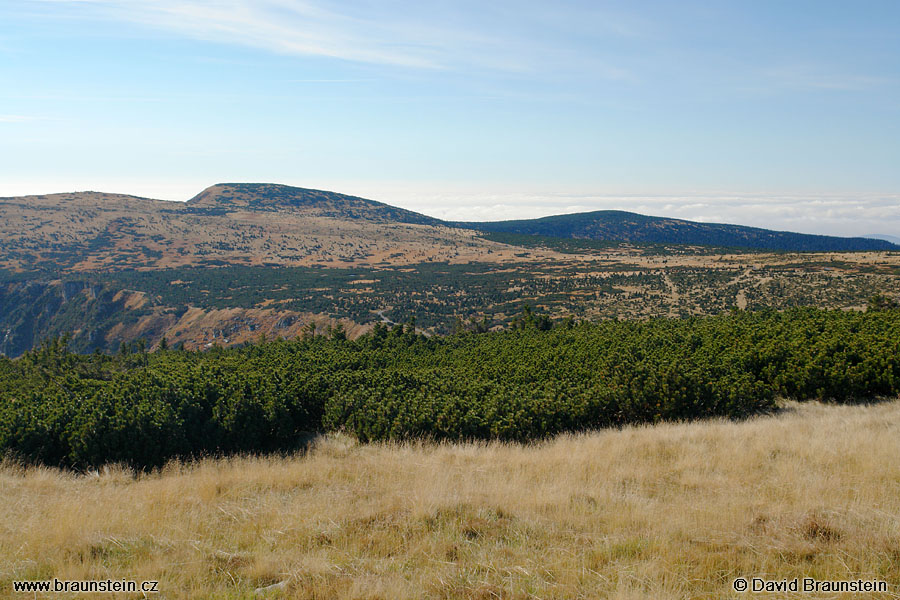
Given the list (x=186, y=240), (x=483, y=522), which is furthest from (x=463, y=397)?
(x=186, y=240)

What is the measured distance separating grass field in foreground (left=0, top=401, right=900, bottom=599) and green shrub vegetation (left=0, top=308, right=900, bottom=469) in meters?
1.17

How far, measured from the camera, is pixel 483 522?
5973mm

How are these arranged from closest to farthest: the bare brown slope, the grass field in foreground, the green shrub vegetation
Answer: the grass field in foreground → the green shrub vegetation → the bare brown slope

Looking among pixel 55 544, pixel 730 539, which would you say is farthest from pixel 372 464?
pixel 730 539

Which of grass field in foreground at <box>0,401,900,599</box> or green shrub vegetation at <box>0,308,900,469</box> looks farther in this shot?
green shrub vegetation at <box>0,308,900,469</box>

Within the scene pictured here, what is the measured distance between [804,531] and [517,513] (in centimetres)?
290

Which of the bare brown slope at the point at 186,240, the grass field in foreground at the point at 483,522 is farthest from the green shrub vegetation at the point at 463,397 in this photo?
the bare brown slope at the point at 186,240

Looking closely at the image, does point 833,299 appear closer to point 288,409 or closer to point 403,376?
point 403,376

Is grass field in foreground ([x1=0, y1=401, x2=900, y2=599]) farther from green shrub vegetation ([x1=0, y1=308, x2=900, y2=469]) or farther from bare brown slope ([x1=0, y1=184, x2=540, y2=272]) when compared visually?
bare brown slope ([x1=0, y1=184, x2=540, y2=272])

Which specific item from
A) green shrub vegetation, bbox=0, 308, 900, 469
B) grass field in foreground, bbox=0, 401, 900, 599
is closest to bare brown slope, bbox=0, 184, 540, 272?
green shrub vegetation, bbox=0, 308, 900, 469

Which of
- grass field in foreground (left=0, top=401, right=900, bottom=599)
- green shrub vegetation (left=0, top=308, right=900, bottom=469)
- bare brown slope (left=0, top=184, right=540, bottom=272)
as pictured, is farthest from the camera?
bare brown slope (left=0, top=184, right=540, bottom=272)

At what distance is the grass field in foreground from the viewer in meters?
4.70

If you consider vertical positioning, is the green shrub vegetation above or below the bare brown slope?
below

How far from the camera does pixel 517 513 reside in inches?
246
